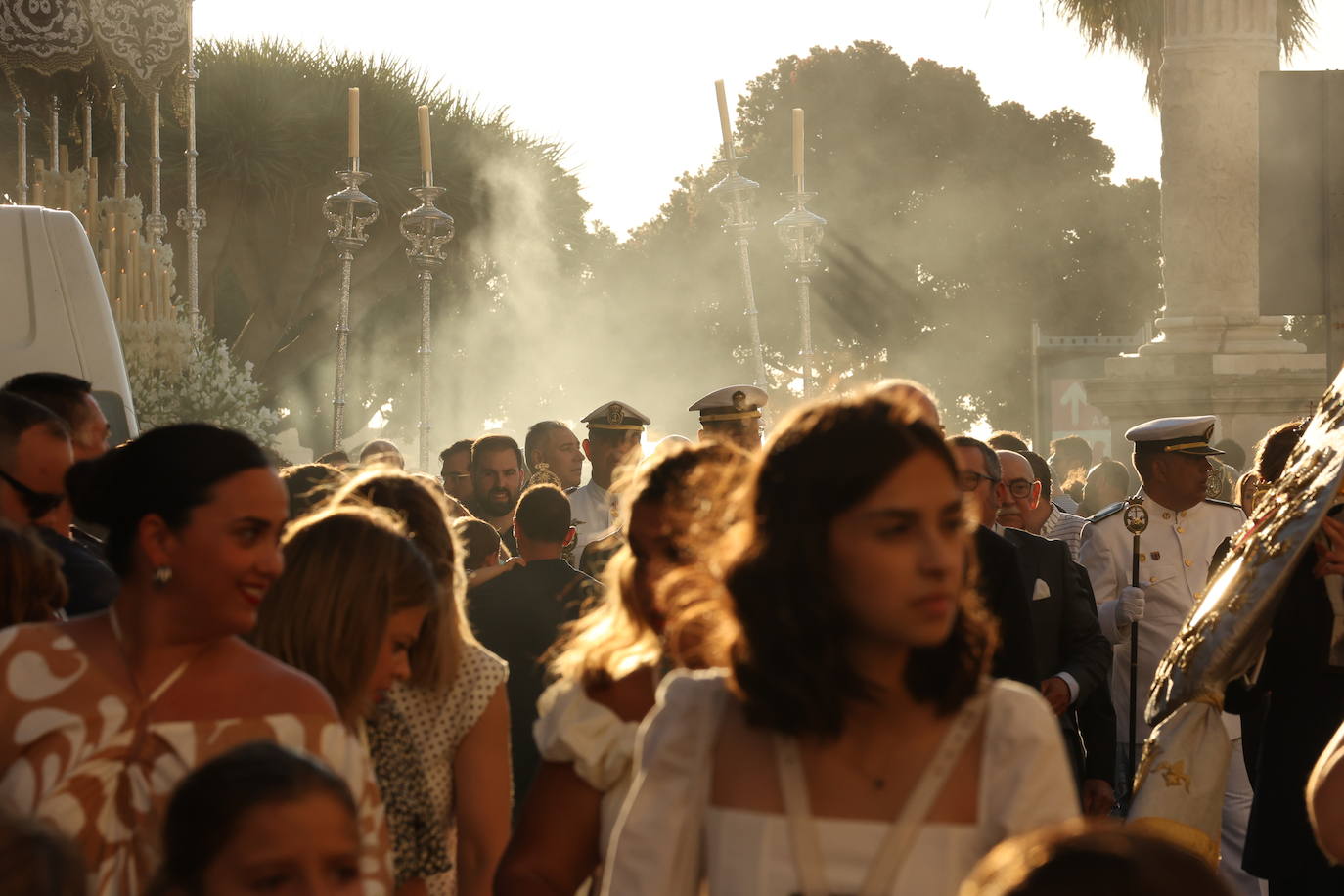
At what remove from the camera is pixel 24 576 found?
367 cm

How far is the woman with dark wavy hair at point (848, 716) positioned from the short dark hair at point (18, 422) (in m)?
2.62

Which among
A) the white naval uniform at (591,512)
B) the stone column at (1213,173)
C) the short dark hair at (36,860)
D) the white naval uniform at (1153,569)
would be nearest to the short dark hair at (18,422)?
the short dark hair at (36,860)

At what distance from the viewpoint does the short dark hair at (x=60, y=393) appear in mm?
5699

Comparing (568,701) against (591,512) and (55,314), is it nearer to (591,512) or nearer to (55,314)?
(55,314)

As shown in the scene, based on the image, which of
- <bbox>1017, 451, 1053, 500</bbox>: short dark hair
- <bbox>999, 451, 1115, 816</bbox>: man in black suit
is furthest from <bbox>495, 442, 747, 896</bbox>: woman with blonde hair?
<bbox>1017, 451, 1053, 500</bbox>: short dark hair

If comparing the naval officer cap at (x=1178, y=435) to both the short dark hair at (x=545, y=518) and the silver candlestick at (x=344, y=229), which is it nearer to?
the short dark hair at (x=545, y=518)

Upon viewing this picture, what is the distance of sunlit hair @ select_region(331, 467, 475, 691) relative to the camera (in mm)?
3914

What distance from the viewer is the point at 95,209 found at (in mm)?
17594

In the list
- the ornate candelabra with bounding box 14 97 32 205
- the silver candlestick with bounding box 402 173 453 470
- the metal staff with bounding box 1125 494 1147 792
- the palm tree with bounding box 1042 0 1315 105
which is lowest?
the metal staff with bounding box 1125 494 1147 792

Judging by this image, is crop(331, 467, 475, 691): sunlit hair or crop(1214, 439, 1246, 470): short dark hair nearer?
crop(331, 467, 475, 691): sunlit hair

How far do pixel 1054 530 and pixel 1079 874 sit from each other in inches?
334

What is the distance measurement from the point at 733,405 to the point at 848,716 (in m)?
4.52

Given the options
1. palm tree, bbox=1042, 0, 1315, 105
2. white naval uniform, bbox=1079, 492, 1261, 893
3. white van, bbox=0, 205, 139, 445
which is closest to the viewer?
white van, bbox=0, 205, 139, 445

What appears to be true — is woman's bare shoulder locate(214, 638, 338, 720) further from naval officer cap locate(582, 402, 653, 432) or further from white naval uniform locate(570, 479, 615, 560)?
naval officer cap locate(582, 402, 653, 432)
